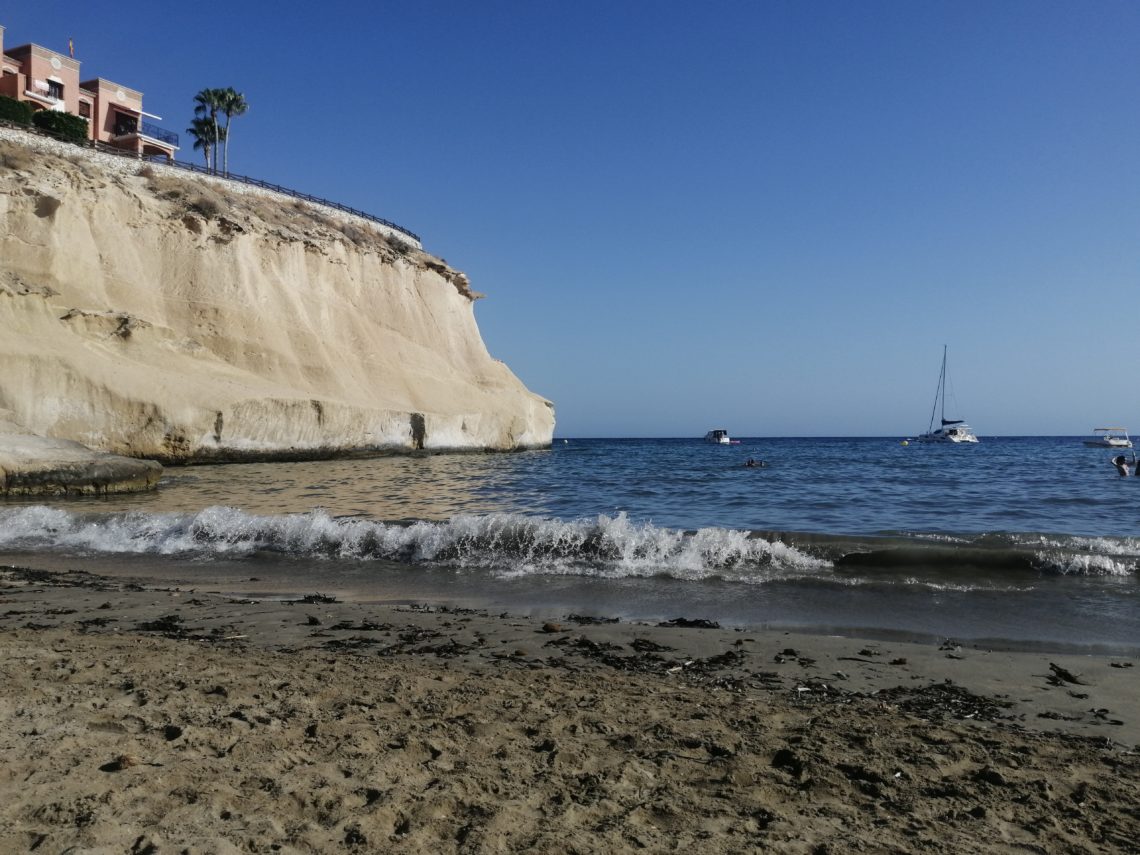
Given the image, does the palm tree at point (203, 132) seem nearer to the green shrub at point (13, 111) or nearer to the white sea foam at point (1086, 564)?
the green shrub at point (13, 111)

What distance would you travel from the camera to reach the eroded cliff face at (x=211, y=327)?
2491 centimetres

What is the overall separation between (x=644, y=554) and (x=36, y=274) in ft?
93.3

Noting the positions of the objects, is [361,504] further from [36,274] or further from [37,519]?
[36,274]

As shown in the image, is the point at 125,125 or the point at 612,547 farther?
the point at 125,125

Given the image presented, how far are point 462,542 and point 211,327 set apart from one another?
89.6 ft

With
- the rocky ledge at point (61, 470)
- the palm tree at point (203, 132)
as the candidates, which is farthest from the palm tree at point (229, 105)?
the rocky ledge at point (61, 470)

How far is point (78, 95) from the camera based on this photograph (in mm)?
44844

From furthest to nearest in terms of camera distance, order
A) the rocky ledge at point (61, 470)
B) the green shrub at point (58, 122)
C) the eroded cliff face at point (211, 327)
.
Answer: the green shrub at point (58, 122) → the eroded cliff face at point (211, 327) → the rocky ledge at point (61, 470)

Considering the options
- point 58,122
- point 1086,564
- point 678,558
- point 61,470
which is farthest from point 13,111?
point 1086,564

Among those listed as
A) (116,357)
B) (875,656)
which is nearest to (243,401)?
(116,357)

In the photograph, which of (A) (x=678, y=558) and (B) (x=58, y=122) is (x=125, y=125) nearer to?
(B) (x=58, y=122)

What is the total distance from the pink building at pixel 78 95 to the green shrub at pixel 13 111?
15.6 ft

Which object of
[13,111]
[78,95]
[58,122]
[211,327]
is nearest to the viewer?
[211,327]

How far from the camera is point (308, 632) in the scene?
5.76 m
